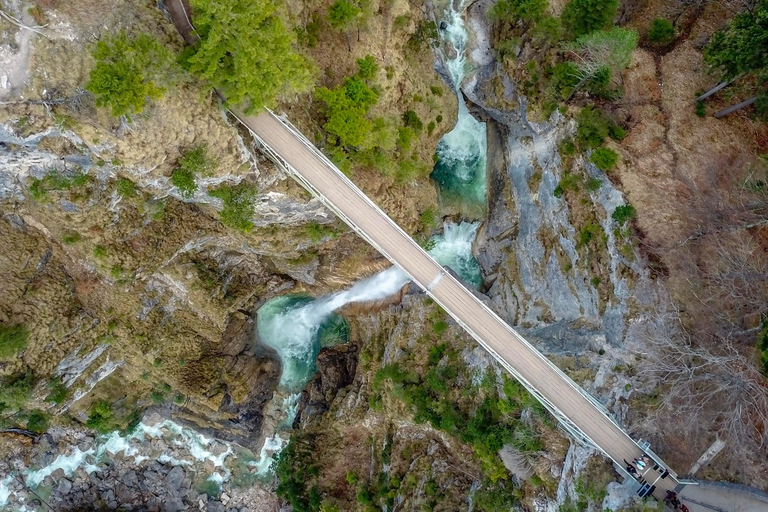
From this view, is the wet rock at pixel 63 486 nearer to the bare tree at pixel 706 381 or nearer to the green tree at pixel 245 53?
the green tree at pixel 245 53

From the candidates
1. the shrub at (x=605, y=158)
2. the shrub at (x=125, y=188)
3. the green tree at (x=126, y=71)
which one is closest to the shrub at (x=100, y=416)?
the shrub at (x=125, y=188)

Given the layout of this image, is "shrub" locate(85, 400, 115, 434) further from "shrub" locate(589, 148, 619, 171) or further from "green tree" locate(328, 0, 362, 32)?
"shrub" locate(589, 148, 619, 171)

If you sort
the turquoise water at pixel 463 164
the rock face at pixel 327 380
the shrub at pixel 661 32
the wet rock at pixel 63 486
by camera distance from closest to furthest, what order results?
the shrub at pixel 661 32 → the turquoise water at pixel 463 164 → the rock face at pixel 327 380 → the wet rock at pixel 63 486

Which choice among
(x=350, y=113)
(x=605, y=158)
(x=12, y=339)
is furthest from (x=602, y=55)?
(x=12, y=339)

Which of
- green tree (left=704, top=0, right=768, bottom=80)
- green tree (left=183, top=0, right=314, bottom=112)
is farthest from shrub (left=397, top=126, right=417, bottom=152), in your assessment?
green tree (left=704, top=0, right=768, bottom=80)

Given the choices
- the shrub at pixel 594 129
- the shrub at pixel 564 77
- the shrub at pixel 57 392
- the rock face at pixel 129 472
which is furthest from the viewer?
the rock face at pixel 129 472

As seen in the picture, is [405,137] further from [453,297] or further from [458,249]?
[458,249]
